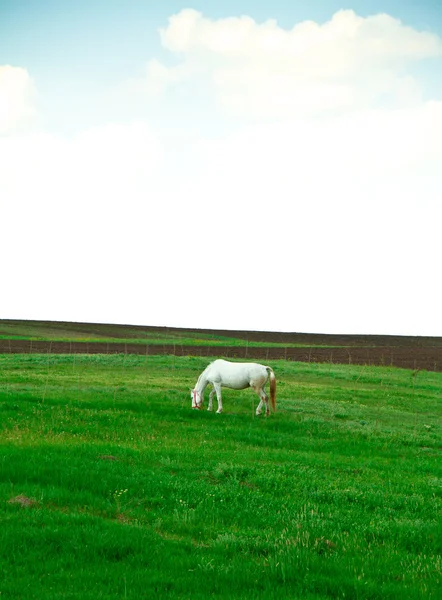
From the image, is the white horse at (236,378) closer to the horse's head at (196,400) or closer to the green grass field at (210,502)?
the horse's head at (196,400)

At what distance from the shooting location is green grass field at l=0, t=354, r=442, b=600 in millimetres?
8234

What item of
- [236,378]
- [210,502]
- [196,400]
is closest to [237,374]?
[236,378]

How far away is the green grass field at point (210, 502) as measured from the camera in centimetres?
823

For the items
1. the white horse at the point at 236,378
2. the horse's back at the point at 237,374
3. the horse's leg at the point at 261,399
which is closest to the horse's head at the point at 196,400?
the white horse at the point at 236,378

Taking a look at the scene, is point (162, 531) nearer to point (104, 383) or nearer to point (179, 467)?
point (179, 467)

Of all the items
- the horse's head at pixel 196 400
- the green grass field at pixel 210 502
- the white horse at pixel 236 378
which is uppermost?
the white horse at pixel 236 378

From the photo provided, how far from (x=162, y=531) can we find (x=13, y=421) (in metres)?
11.0

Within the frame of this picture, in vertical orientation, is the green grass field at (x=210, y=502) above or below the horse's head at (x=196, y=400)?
below

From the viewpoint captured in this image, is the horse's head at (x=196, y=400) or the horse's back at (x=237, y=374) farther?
the horse's head at (x=196, y=400)

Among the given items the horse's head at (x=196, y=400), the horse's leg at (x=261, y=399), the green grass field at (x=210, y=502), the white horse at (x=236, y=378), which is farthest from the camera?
the horse's head at (x=196, y=400)

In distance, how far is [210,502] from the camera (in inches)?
474

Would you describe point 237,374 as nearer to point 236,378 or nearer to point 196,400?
point 236,378

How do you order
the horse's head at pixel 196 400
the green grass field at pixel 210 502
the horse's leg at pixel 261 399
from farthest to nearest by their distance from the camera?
1. the horse's head at pixel 196 400
2. the horse's leg at pixel 261 399
3. the green grass field at pixel 210 502

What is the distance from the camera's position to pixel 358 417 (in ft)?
87.0
